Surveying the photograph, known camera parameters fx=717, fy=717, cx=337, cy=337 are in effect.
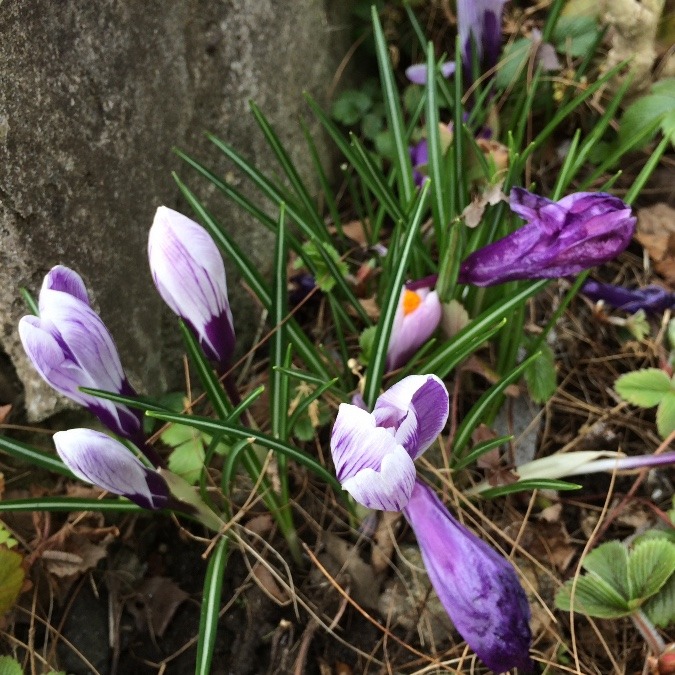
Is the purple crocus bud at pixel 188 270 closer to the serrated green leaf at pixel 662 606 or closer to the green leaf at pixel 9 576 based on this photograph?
the green leaf at pixel 9 576

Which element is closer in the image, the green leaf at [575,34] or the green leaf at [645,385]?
the green leaf at [645,385]

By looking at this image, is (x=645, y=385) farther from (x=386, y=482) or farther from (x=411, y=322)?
(x=386, y=482)

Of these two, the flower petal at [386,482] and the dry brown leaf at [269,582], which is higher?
the flower petal at [386,482]

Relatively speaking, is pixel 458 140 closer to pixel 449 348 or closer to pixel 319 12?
pixel 449 348

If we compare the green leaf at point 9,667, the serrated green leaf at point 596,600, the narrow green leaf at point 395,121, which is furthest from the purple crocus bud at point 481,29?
the green leaf at point 9,667

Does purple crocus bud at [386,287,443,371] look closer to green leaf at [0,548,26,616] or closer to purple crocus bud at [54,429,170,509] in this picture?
purple crocus bud at [54,429,170,509]

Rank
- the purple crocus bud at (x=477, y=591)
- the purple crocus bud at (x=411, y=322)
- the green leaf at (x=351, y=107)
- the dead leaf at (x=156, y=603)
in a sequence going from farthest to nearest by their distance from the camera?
1. the green leaf at (x=351, y=107)
2. the dead leaf at (x=156, y=603)
3. the purple crocus bud at (x=411, y=322)
4. the purple crocus bud at (x=477, y=591)

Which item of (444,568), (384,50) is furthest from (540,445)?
(384,50)
